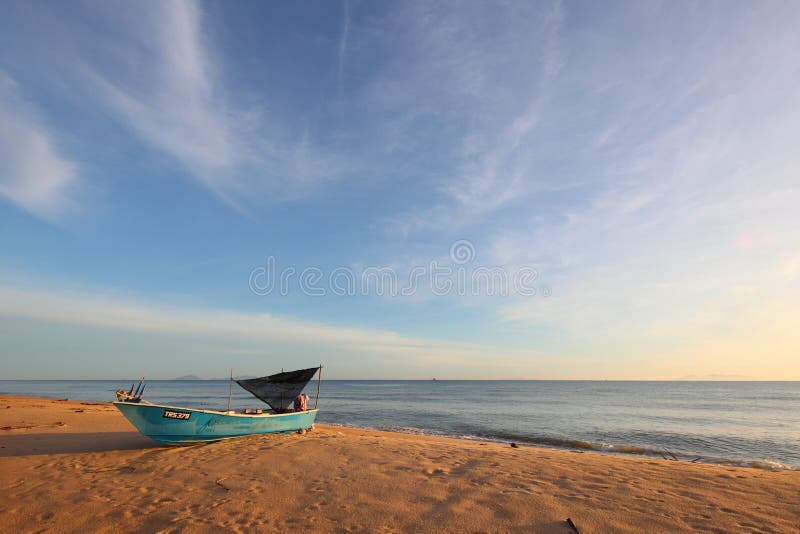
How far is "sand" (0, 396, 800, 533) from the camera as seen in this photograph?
6.74 meters

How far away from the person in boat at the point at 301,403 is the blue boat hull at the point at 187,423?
2.80 meters

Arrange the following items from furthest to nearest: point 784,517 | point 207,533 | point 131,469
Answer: point 131,469, point 784,517, point 207,533

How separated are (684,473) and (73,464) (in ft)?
58.3

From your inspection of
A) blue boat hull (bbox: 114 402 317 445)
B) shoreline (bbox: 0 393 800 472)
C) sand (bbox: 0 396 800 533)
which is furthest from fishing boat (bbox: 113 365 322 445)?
shoreline (bbox: 0 393 800 472)

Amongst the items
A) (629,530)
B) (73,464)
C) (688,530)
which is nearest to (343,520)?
(629,530)

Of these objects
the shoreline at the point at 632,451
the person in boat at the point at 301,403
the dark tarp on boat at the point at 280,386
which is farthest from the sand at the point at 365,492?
the shoreline at the point at 632,451

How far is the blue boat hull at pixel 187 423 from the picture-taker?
1238 centimetres

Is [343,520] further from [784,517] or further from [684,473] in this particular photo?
[684,473]

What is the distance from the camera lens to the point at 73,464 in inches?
433

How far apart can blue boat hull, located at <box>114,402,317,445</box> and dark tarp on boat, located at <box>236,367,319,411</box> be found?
351 centimetres

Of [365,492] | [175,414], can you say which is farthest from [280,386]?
[365,492]

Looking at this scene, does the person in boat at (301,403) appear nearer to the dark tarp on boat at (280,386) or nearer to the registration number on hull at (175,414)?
the dark tarp on boat at (280,386)

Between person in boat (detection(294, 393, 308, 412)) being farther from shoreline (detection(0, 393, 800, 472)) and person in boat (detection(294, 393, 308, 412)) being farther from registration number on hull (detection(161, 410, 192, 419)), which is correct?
shoreline (detection(0, 393, 800, 472))

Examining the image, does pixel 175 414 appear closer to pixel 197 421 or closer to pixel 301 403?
pixel 197 421
